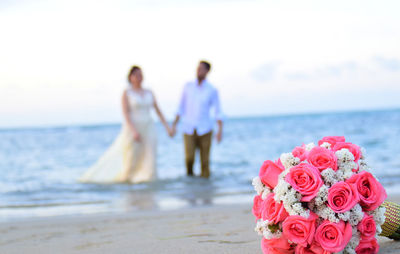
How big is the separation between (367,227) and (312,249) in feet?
0.99

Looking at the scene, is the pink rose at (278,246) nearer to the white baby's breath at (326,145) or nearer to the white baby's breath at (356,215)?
the white baby's breath at (356,215)

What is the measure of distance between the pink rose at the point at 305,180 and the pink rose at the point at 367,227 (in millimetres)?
299

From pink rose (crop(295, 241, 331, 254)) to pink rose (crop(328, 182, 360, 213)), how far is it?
0.72ft

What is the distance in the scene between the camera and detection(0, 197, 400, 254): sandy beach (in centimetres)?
323

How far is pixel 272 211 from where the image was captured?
2.41 meters

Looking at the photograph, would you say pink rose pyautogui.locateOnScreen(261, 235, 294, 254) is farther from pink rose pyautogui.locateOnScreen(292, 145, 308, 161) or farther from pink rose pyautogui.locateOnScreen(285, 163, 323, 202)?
pink rose pyautogui.locateOnScreen(292, 145, 308, 161)

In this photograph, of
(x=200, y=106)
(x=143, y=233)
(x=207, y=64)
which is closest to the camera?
(x=143, y=233)

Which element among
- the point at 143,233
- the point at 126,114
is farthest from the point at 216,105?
the point at 143,233

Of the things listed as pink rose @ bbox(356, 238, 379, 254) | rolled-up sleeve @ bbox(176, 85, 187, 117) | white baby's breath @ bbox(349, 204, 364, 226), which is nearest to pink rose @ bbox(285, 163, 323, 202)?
white baby's breath @ bbox(349, 204, 364, 226)

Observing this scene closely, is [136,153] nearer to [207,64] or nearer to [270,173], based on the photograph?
A: [207,64]

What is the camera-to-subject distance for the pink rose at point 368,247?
247 cm

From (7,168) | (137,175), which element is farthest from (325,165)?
(7,168)

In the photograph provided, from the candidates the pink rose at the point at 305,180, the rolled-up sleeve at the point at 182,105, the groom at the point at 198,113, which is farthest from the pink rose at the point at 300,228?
the rolled-up sleeve at the point at 182,105

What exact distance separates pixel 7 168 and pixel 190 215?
31.7ft
